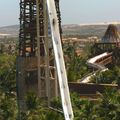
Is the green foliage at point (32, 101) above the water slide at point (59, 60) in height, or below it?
below

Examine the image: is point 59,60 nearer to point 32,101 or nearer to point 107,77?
point 32,101

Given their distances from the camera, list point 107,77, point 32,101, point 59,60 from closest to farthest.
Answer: point 59,60 → point 32,101 → point 107,77

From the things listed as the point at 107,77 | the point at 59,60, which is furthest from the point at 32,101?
the point at 59,60

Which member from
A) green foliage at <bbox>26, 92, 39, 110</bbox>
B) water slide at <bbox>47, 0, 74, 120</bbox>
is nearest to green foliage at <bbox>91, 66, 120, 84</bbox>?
green foliage at <bbox>26, 92, 39, 110</bbox>

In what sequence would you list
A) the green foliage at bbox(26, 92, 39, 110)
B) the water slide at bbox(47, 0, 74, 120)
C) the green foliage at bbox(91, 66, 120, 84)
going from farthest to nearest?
the green foliage at bbox(91, 66, 120, 84) → the green foliage at bbox(26, 92, 39, 110) → the water slide at bbox(47, 0, 74, 120)

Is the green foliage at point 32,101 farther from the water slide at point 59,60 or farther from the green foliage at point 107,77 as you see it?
the water slide at point 59,60

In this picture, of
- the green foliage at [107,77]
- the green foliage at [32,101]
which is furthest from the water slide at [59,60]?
the green foliage at [107,77]

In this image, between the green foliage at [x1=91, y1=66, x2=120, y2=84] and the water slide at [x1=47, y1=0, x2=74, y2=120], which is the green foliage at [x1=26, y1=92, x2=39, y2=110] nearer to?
the green foliage at [x1=91, y1=66, x2=120, y2=84]

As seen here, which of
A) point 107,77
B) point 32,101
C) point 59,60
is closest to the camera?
point 59,60

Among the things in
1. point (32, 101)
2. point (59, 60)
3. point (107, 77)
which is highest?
point (59, 60)

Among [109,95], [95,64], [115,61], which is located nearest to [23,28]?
[109,95]

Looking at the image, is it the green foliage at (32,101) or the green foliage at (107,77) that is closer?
the green foliage at (32,101)

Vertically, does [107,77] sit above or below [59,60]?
below
